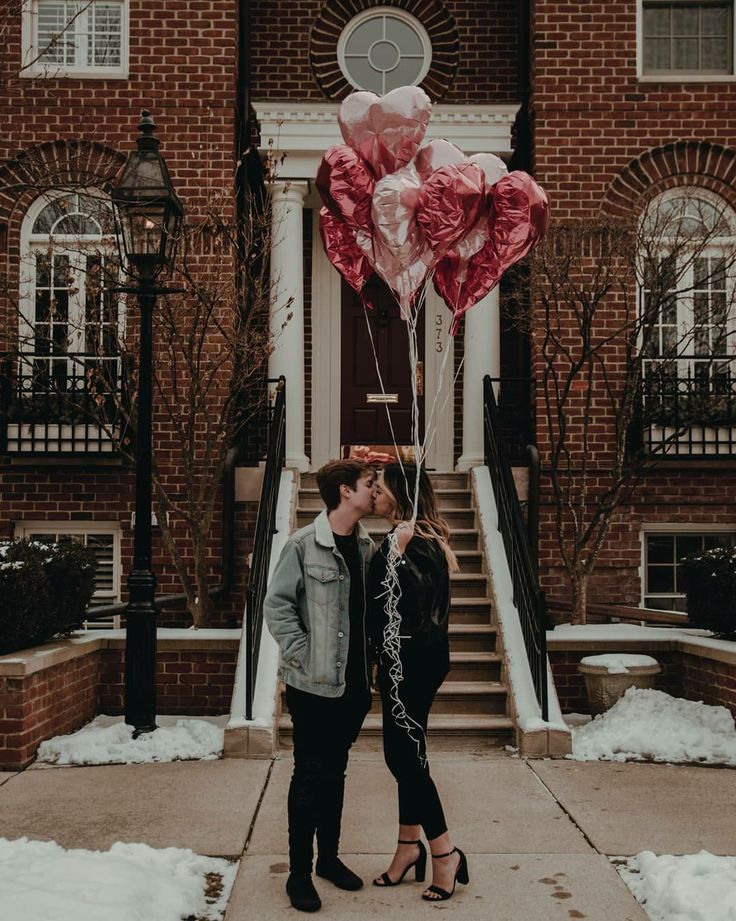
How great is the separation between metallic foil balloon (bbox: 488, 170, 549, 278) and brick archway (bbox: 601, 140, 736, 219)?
5287 millimetres

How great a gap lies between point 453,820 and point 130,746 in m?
2.36

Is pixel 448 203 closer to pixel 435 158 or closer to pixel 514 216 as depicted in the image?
pixel 514 216

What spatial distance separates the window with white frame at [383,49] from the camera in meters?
11.9

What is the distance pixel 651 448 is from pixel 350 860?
6.64 m

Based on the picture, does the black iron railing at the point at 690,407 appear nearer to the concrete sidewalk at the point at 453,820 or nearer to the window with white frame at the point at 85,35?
the concrete sidewalk at the point at 453,820

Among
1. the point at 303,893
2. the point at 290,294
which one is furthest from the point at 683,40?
the point at 303,893

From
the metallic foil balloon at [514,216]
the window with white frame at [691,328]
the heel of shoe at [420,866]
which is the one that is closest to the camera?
the heel of shoe at [420,866]

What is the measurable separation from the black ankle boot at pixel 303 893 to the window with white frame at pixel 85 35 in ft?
29.7

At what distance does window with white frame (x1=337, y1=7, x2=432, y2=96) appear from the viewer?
39.1 ft

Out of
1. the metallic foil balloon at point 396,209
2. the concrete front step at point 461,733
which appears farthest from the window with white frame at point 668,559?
the metallic foil balloon at point 396,209

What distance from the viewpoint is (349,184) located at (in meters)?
6.23

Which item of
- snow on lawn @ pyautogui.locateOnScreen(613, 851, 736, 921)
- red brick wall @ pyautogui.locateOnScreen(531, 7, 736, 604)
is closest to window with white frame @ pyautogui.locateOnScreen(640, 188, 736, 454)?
red brick wall @ pyautogui.locateOnScreen(531, 7, 736, 604)

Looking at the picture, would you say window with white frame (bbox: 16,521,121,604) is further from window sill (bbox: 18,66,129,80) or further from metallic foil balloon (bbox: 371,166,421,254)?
metallic foil balloon (bbox: 371,166,421,254)

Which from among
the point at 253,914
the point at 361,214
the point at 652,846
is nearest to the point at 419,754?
the point at 253,914
